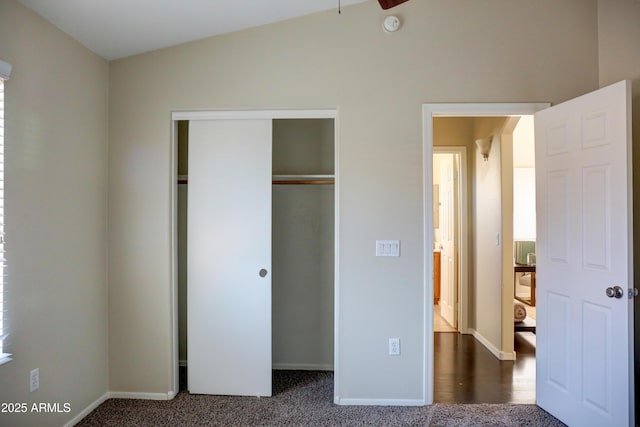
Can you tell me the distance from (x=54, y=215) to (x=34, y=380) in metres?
0.93

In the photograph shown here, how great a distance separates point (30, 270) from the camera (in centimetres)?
211

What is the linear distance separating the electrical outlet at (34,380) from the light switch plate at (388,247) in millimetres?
2174

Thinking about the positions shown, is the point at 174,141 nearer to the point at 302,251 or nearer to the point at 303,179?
the point at 303,179

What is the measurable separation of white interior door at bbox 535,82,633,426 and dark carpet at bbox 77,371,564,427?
370mm

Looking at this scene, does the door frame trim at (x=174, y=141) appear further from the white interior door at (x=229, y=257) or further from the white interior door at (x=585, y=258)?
the white interior door at (x=585, y=258)

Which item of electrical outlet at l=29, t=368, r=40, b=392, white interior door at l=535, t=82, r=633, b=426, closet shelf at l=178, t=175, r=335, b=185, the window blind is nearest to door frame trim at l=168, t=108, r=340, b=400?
closet shelf at l=178, t=175, r=335, b=185

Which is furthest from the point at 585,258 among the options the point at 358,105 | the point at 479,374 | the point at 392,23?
the point at 392,23

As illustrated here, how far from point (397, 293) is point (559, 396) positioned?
1.23 metres

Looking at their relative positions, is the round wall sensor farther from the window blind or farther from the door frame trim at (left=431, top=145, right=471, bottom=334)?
the window blind

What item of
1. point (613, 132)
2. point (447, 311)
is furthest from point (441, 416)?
point (447, 311)

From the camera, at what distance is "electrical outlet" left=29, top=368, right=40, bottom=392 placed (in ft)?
6.90

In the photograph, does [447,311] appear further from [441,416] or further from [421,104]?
[421,104]

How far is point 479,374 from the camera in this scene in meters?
3.29

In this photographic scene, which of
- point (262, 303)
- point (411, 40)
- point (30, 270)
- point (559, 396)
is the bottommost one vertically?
point (559, 396)
